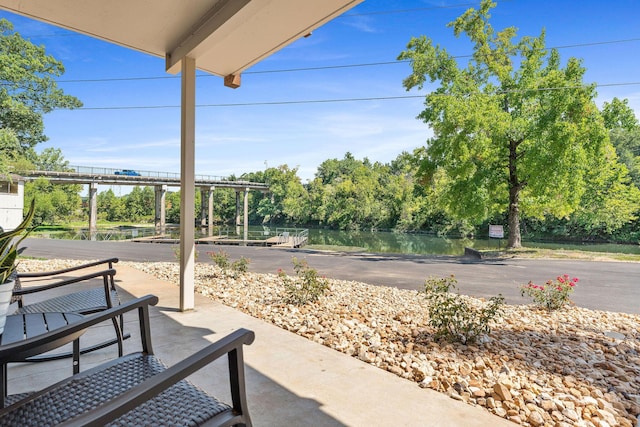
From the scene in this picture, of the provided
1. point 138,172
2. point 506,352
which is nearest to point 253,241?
point 138,172

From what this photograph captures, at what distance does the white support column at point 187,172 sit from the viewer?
9.52 ft

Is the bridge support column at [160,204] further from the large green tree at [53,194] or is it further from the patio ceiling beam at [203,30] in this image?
the patio ceiling beam at [203,30]

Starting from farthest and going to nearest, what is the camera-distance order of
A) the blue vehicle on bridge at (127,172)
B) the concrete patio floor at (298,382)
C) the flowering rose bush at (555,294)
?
1. the blue vehicle on bridge at (127,172)
2. the flowering rose bush at (555,294)
3. the concrete patio floor at (298,382)

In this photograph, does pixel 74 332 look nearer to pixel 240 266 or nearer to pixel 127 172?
pixel 240 266

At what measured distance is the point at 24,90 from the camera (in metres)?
9.91

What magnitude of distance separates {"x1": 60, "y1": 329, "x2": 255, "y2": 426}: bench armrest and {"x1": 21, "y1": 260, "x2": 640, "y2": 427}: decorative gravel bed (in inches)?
49.3

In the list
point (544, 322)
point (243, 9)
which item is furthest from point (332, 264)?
point (243, 9)

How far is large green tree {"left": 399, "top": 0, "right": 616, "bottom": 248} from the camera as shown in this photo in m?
11.0

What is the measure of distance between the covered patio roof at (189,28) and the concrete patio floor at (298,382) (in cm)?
80

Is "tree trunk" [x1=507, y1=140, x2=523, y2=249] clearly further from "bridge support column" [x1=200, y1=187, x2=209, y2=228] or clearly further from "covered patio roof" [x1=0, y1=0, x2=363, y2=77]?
"bridge support column" [x1=200, y1=187, x2=209, y2=228]

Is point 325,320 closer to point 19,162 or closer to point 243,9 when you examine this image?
point 243,9

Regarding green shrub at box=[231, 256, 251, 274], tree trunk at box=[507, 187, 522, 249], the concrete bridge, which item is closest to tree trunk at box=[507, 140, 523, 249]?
tree trunk at box=[507, 187, 522, 249]

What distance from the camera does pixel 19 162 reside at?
10.2 metres

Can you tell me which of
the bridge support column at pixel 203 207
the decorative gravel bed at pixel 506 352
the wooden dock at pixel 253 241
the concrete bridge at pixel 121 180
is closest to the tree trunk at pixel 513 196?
Answer: the wooden dock at pixel 253 241
